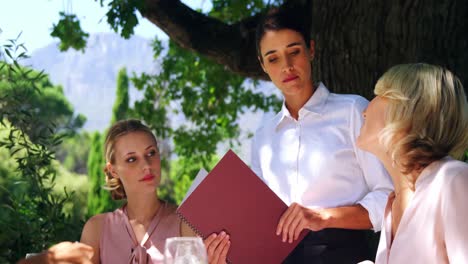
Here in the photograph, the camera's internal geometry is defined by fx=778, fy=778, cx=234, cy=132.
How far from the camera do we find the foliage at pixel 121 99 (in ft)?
102

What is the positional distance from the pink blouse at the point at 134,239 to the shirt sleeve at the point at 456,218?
60.8 inches

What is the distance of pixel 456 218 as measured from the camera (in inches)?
84.3

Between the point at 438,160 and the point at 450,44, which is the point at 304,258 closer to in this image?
the point at 438,160

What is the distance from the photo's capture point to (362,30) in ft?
16.4

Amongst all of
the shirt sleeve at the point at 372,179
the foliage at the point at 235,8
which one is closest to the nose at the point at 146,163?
the shirt sleeve at the point at 372,179

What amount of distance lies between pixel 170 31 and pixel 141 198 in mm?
3274

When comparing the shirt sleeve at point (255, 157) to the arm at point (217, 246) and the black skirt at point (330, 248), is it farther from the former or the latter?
the arm at point (217, 246)

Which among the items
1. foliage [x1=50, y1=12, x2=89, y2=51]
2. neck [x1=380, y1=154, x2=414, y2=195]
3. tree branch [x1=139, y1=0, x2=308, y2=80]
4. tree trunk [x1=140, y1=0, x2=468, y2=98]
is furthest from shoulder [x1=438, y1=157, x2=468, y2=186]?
foliage [x1=50, y1=12, x2=89, y2=51]

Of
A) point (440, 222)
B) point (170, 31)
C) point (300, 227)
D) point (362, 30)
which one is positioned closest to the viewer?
point (440, 222)

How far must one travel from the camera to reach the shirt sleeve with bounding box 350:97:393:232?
287 cm

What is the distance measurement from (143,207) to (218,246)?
0.80 metres

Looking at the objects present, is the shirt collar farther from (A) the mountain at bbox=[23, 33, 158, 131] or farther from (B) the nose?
(A) the mountain at bbox=[23, 33, 158, 131]

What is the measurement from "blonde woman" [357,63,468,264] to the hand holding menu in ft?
1.66

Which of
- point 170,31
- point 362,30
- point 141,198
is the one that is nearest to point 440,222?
point 141,198
